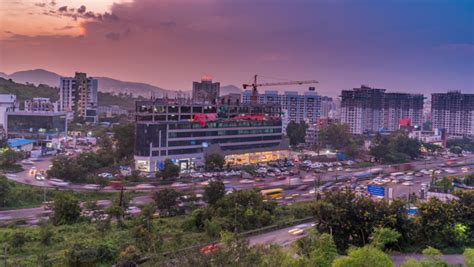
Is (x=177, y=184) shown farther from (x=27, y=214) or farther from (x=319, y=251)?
(x=319, y=251)

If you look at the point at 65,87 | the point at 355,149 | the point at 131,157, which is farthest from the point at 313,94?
the point at 131,157

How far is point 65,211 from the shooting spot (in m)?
6.49

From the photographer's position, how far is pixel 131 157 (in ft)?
40.8

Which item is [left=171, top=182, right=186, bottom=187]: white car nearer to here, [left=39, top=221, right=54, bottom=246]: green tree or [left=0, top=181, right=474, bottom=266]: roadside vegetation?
[left=0, top=181, right=474, bottom=266]: roadside vegetation

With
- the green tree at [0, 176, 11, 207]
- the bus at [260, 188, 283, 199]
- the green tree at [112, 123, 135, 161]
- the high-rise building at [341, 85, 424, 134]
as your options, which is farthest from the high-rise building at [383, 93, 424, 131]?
the green tree at [0, 176, 11, 207]

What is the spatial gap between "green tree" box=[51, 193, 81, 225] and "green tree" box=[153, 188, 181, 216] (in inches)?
49.9

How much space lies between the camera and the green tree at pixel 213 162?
11898 mm

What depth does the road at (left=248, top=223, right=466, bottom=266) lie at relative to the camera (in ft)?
17.0

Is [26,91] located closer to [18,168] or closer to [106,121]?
[106,121]

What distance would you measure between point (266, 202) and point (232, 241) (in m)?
3.38

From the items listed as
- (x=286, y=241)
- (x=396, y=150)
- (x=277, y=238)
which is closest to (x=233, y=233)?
(x=286, y=241)

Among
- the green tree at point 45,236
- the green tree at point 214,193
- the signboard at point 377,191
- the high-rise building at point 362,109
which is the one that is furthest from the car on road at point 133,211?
the high-rise building at point 362,109

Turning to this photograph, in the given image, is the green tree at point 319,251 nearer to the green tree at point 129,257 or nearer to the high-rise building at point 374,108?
the green tree at point 129,257

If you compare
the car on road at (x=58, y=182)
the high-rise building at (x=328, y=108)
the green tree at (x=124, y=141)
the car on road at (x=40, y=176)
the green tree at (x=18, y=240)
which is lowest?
the green tree at (x=18, y=240)
